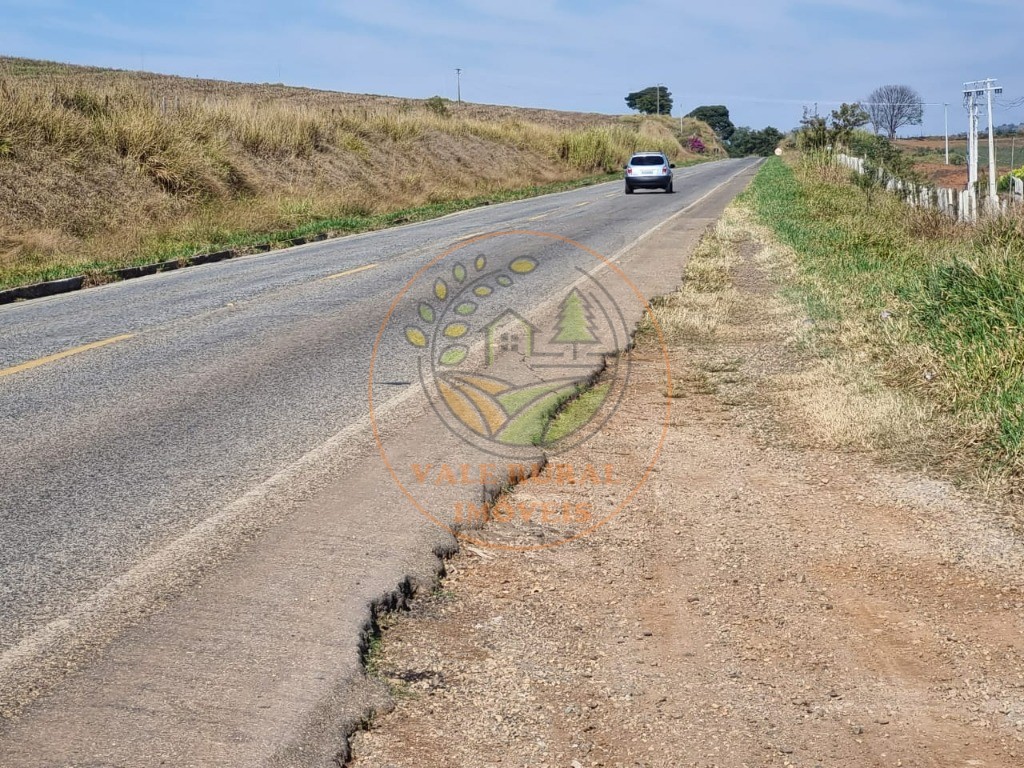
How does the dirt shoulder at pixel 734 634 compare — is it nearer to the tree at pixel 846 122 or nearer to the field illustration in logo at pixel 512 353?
the field illustration in logo at pixel 512 353

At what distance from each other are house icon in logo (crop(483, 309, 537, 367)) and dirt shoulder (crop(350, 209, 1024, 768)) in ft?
9.51

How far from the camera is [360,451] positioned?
561 centimetres

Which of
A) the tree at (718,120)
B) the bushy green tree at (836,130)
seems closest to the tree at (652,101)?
the tree at (718,120)

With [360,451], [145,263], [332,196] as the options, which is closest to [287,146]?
[332,196]

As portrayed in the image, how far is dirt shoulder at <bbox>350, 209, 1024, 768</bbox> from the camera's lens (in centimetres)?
289

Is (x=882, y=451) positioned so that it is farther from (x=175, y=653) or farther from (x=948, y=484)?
(x=175, y=653)

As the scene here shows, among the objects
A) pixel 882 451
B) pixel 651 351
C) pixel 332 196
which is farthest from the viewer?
pixel 332 196

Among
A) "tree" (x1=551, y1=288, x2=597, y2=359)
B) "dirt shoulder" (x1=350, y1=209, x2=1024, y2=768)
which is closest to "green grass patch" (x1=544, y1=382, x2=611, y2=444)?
"dirt shoulder" (x1=350, y1=209, x2=1024, y2=768)

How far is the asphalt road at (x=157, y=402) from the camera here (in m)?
4.36

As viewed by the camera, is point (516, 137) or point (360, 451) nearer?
point (360, 451)

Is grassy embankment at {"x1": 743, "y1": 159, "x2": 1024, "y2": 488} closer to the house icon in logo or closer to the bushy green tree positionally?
the house icon in logo

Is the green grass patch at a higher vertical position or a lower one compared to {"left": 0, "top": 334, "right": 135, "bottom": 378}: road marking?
lower

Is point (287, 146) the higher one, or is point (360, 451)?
point (287, 146)

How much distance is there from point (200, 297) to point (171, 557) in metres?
8.45
